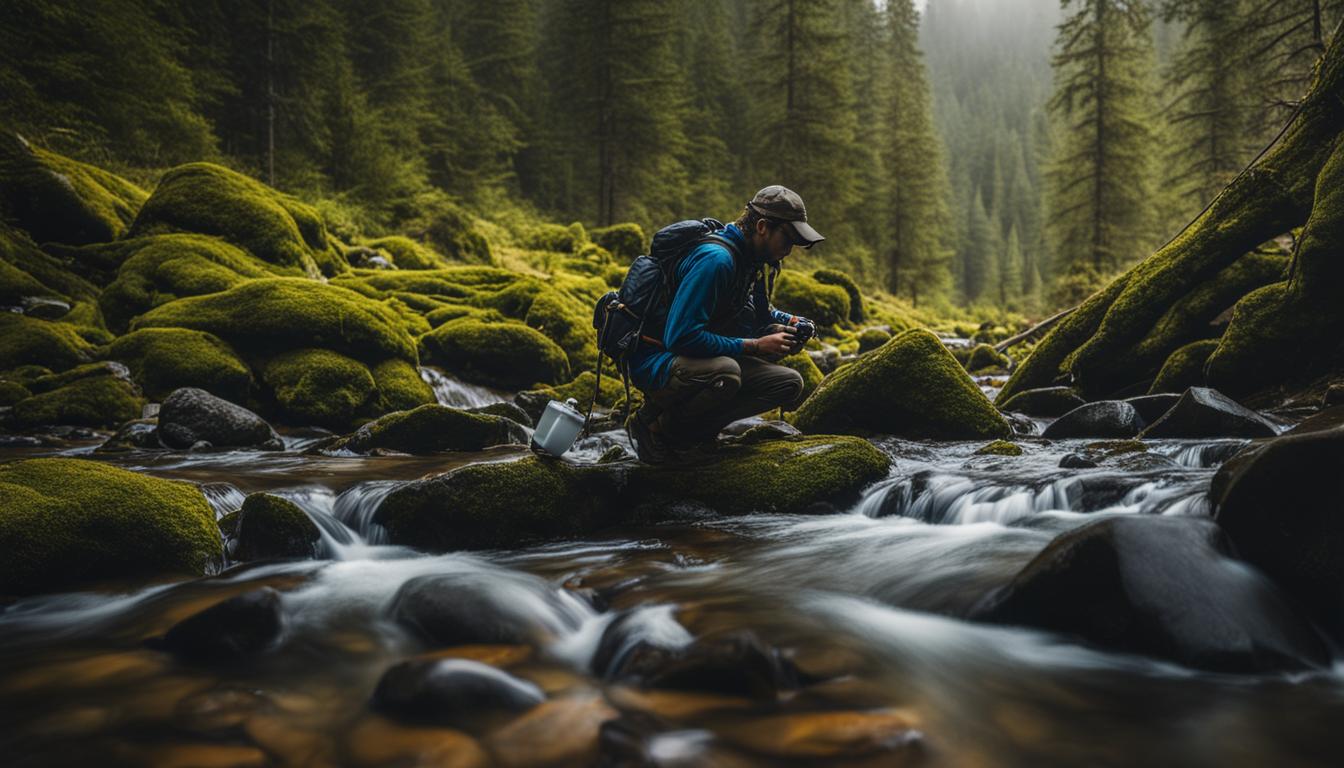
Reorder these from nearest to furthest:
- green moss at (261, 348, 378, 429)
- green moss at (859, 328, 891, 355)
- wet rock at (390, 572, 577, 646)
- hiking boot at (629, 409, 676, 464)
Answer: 1. wet rock at (390, 572, 577, 646)
2. hiking boot at (629, 409, 676, 464)
3. green moss at (261, 348, 378, 429)
4. green moss at (859, 328, 891, 355)

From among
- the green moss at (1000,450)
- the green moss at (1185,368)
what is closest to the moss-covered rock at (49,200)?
the green moss at (1000,450)

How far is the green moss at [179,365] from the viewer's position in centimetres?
991

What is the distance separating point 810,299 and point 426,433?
15.2m

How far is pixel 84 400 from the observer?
938 cm

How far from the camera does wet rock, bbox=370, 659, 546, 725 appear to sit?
2479 millimetres

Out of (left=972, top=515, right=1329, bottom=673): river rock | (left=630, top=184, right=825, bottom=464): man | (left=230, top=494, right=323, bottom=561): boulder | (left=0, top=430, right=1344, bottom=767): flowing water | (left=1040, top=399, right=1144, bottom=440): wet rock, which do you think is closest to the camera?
(left=0, top=430, right=1344, bottom=767): flowing water

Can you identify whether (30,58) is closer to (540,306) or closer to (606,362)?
(540,306)

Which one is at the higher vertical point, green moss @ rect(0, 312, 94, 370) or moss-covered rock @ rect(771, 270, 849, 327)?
moss-covered rock @ rect(771, 270, 849, 327)

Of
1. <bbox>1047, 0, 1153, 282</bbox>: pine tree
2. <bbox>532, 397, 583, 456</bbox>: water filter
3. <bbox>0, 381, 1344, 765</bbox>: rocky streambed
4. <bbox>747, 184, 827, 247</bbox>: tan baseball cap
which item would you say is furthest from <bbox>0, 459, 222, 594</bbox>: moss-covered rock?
<bbox>1047, 0, 1153, 282</bbox>: pine tree

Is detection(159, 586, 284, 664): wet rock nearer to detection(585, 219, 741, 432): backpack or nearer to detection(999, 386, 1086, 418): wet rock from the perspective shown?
detection(585, 219, 741, 432): backpack

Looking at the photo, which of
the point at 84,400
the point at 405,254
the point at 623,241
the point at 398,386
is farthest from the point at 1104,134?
the point at 84,400

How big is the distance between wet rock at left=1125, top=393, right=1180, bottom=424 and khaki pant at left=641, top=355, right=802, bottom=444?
4676mm

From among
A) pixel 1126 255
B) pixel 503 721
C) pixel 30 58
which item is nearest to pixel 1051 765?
pixel 503 721

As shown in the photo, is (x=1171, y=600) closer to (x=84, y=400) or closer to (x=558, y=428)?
(x=558, y=428)
